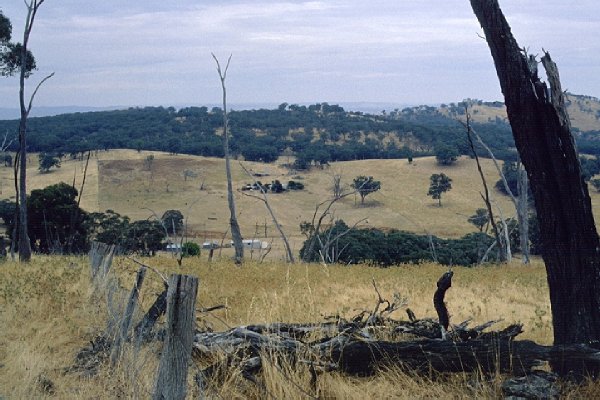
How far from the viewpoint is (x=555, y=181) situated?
5.08 meters

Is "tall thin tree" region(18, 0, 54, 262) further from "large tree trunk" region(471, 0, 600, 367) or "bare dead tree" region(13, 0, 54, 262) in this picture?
"large tree trunk" region(471, 0, 600, 367)

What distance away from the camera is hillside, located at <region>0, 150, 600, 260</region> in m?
67.5

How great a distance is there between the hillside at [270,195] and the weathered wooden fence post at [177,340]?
175 ft

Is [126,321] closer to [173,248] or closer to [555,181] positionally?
[555,181]

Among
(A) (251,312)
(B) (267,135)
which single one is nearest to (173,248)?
(A) (251,312)

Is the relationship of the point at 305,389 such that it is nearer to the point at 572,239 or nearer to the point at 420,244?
the point at 572,239

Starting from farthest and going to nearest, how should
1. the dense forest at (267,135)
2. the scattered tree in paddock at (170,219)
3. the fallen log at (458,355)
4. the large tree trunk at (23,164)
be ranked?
the dense forest at (267,135)
the scattered tree in paddock at (170,219)
the large tree trunk at (23,164)
the fallen log at (458,355)

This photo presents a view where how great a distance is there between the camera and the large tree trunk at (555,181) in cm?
498

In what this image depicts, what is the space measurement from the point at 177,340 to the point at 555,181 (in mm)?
3242

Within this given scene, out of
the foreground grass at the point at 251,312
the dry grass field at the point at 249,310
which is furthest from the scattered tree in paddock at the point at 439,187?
the foreground grass at the point at 251,312

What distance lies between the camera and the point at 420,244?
31.5m

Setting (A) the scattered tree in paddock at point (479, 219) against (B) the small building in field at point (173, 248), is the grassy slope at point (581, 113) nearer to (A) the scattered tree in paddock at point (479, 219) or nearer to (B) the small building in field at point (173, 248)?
(A) the scattered tree in paddock at point (479, 219)

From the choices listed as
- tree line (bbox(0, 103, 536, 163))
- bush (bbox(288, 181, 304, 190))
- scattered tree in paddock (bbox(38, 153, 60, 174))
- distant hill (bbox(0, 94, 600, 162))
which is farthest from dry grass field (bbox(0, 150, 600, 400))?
tree line (bbox(0, 103, 536, 163))

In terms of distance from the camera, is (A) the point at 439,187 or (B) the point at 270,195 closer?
(B) the point at 270,195
